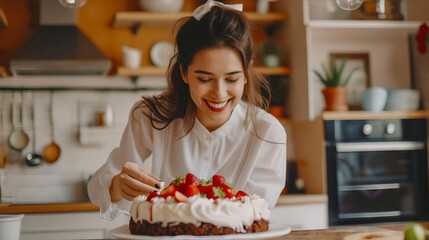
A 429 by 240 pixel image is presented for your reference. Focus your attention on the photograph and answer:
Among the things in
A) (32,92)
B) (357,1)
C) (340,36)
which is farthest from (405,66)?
(32,92)

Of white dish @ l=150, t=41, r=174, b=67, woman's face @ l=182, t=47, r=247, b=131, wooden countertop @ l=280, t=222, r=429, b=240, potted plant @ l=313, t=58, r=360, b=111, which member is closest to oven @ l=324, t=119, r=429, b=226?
potted plant @ l=313, t=58, r=360, b=111

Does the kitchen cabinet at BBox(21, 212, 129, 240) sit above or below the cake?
below

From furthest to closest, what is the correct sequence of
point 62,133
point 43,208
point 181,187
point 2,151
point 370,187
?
point 62,133, point 2,151, point 370,187, point 43,208, point 181,187

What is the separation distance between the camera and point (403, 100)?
Result: 2.94m

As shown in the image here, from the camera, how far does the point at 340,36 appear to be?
322 cm

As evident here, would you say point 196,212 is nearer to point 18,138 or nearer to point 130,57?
point 130,57

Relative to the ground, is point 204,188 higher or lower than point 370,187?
higher

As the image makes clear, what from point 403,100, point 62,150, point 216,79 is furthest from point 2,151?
point 403,100

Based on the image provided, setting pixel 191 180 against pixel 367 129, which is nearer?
pixel 191 180

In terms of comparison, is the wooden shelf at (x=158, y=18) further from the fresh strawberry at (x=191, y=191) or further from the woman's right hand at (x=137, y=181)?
the fresh strawberry at (x=191, y=191)

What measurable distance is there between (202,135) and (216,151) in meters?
0.07

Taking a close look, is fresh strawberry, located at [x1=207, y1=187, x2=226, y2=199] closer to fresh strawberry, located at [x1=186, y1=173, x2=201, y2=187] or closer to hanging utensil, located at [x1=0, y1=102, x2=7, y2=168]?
fresh strawberry, located at [x1=186, y1=173, x2=201, y2=187]

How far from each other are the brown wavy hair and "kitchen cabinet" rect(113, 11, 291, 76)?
1.31 meters

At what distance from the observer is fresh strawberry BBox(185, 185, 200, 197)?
1187 millimetres
